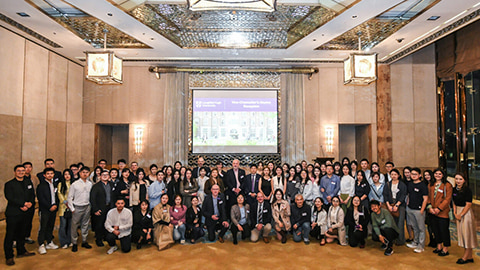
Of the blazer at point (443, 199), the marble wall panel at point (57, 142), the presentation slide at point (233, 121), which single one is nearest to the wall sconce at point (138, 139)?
the presentation slide at point (233, 121)

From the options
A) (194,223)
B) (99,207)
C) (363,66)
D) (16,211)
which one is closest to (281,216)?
(194,223)

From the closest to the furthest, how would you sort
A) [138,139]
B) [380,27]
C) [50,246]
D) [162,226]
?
[50,246] < [162,226] < [380,27] < [138,139]

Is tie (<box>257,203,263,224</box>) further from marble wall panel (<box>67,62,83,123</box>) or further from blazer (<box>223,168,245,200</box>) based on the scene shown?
marble wall panel (<box>67,62,83,123</box>)

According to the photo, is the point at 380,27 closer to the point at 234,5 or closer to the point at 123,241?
the point at 234,5

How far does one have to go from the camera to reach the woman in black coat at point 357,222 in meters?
5.05

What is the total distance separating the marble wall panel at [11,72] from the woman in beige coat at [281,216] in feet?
23.0

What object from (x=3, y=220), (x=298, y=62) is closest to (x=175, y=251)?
(x=3, y=220)

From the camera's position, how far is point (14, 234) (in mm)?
4422

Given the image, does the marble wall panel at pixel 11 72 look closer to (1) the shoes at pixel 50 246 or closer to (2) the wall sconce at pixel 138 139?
(2) the wall sconce at pixel 138 139

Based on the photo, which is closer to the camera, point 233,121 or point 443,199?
point 443,199

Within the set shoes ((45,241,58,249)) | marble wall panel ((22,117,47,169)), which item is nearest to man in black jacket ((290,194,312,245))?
shoes ((45,241,58,249))

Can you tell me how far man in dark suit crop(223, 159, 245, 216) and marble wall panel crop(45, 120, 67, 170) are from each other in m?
5.92

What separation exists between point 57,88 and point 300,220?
8.59 meters

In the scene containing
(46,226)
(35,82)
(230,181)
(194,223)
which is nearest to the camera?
(46,226)
